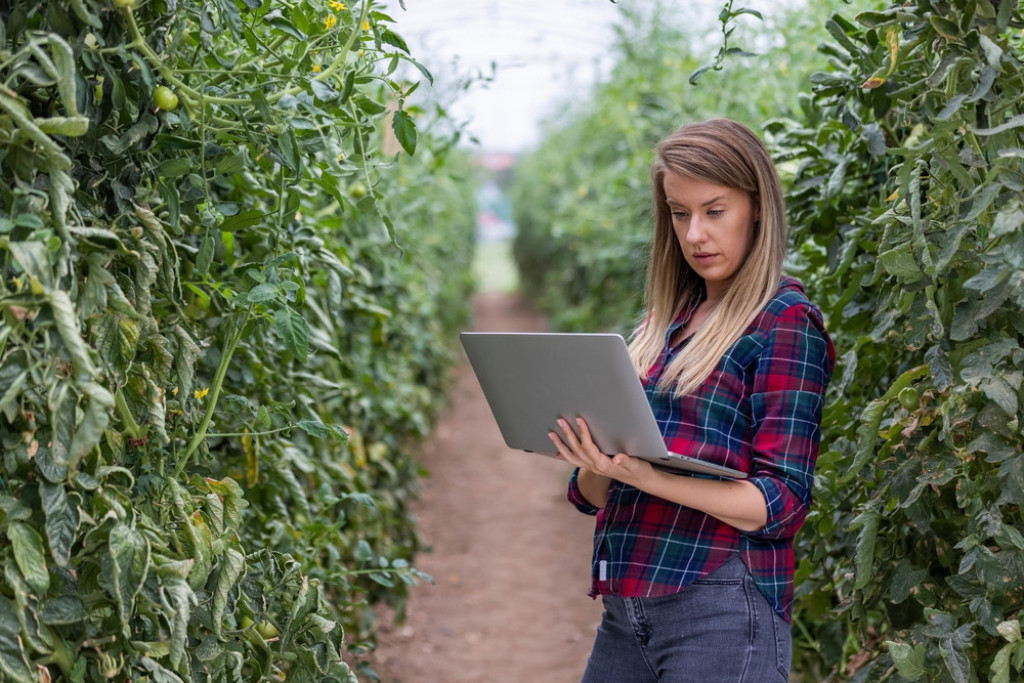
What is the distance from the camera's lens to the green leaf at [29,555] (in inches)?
44.9

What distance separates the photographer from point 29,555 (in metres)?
1.15

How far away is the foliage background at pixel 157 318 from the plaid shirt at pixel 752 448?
51 cm

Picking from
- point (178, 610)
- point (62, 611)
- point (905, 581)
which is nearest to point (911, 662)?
point (905, 581)

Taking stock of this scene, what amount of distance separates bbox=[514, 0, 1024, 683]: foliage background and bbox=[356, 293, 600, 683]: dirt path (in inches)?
56.7

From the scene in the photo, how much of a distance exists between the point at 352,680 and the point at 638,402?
0.65 m

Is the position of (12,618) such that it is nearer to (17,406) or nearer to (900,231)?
(17,406)

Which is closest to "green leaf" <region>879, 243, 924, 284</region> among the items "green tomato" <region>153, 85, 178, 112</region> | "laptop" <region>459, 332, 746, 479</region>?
"laptop" <region>459, 332, 746, 479</region>

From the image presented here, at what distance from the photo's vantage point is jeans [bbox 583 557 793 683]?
152 cm

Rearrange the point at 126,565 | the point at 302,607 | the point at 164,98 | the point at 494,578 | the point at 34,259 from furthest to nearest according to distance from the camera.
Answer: the point at 494,578 < the point at 302,607 < the point at 164,98 < the point at 126,565 < the point at 34,259

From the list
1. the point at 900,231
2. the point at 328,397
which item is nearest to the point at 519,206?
the point at 328,397

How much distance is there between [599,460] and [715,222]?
1.41 feet

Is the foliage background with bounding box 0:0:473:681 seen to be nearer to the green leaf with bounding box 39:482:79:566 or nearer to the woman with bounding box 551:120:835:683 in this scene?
the green leaf with bounding box 39:482:79:566

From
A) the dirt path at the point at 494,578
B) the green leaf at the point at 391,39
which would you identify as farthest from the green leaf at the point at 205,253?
the dirt path at the point at 494,578

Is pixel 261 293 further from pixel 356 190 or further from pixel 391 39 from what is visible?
pixel 356 190
